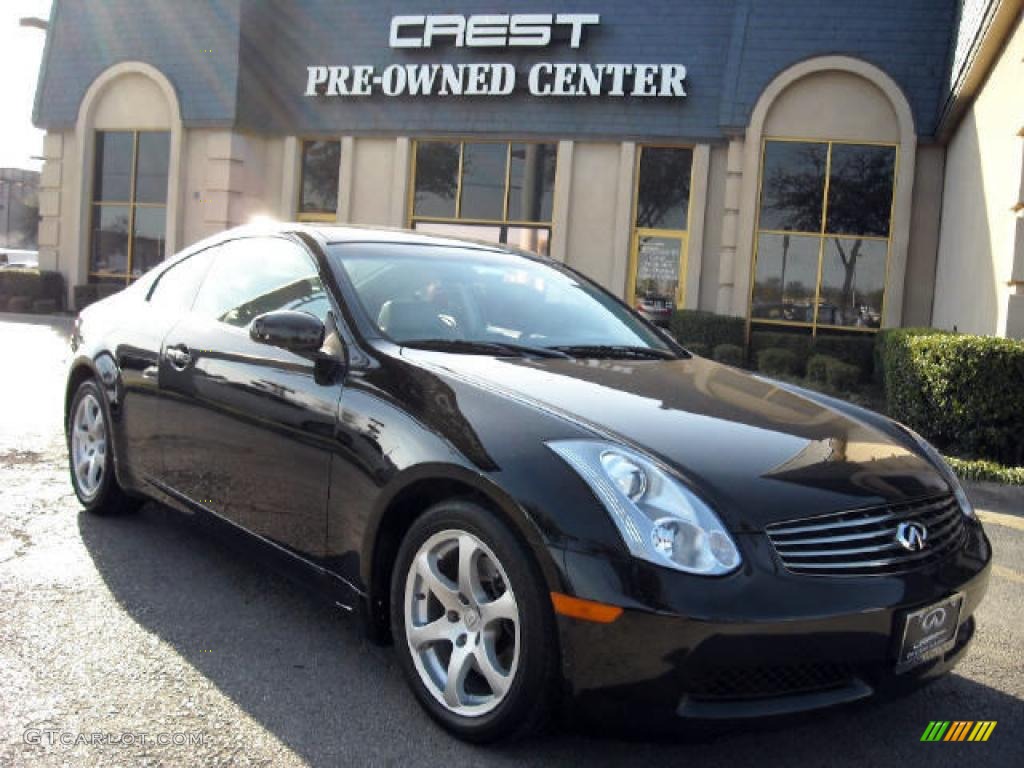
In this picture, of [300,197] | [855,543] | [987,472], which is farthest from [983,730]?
[300,197]

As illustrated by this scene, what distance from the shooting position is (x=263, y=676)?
330cm

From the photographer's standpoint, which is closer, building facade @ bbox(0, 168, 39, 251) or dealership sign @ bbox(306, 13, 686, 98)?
dealership sign @ bbox(306, 13, 686, 98)

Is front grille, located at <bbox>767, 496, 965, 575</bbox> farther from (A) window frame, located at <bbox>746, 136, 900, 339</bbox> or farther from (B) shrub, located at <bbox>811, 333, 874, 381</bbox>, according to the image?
(A) window frame, located at <bbox>746, 136, 900, 339</bbox>

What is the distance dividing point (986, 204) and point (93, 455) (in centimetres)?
957

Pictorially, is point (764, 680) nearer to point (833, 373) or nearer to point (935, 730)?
point (935, 730)

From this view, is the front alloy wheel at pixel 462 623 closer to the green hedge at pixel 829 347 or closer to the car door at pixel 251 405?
the car door at pixel 251 405

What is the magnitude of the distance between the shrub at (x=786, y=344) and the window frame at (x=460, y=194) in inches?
165

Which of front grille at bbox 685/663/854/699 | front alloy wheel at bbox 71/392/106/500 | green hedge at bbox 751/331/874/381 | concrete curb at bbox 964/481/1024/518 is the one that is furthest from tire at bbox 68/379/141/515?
green hedge at bbox 751/331/874/381

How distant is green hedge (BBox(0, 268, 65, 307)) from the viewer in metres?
21.3

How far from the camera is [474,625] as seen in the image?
2.84 meters

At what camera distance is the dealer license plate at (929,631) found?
2.64 metres

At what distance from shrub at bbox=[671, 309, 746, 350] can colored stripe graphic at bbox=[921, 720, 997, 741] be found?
41.9 ft

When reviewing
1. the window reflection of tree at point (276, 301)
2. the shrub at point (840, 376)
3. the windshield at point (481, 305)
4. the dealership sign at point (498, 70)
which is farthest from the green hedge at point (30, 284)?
the windshield at point (481, 305)

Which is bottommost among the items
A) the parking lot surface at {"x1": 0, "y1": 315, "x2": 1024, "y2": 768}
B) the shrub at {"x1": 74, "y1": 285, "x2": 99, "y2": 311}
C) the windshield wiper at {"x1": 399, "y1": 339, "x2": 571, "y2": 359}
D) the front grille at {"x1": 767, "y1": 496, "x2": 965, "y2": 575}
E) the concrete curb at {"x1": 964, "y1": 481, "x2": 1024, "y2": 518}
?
the parking lot surface at {"x1": 0, "y1": 315, "x2": 1024, "y2": 768}
